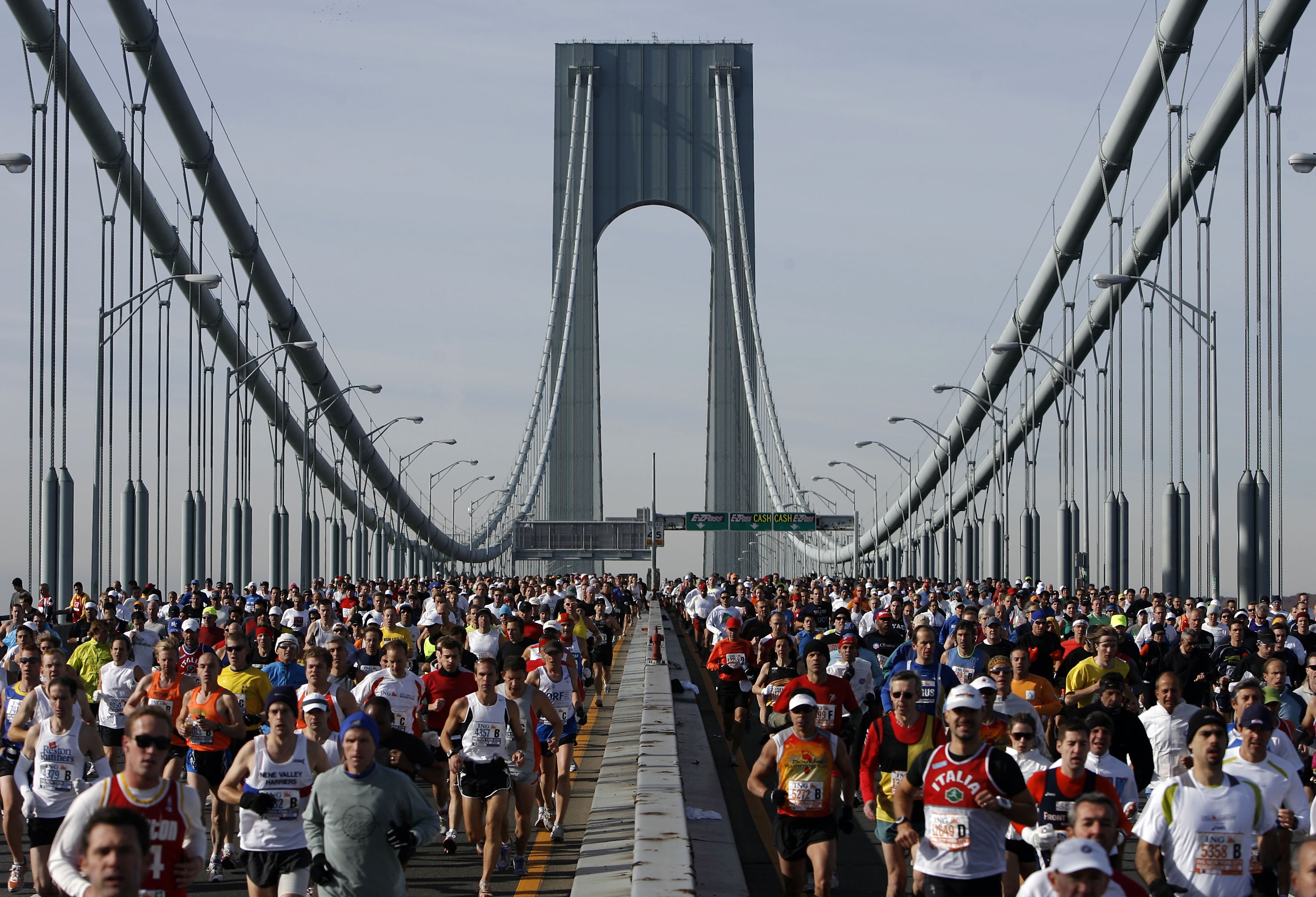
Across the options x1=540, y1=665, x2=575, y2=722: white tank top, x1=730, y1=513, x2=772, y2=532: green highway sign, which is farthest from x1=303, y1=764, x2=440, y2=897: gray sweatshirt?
x1=730, y1=513, x2=772, y2=532: green highway sign

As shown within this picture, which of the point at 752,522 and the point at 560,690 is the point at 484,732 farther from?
the point at 752,522

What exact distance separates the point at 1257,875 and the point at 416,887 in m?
4.34

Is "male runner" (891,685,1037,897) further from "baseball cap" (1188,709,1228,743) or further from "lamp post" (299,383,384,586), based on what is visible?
"lamp post" (299,383,384,586)

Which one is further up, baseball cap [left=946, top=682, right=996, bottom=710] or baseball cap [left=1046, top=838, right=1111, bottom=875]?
baseball cap [left=946, top=682, right=996, bottom=710]

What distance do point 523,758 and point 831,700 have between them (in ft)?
6.56

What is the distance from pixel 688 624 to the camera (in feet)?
137

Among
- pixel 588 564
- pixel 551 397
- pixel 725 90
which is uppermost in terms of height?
pixel 725 90

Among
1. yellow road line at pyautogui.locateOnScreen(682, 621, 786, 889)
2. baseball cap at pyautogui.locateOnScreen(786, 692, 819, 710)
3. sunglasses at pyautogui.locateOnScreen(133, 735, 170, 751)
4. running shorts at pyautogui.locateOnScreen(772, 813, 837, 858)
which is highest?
sunglasses at pyautogui.locateOnScreen(133, 735, 170, 751)

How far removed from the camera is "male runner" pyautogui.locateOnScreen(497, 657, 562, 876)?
33.9 feet

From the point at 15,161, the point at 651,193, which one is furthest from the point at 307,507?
the point at 651,193

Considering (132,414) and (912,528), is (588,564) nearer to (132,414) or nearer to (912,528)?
(912,528)

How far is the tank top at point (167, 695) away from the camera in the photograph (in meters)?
11.1

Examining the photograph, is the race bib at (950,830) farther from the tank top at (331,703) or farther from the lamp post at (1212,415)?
the lamp post at (1212,415)

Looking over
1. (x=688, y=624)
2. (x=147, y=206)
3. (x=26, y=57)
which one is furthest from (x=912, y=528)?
(x=26, y=57)
